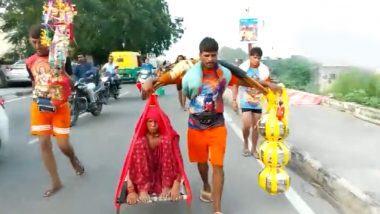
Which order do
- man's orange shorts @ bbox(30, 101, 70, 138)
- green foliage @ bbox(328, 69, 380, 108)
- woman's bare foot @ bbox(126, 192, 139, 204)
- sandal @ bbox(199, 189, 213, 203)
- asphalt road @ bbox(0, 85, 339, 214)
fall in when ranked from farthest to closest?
green foliage @ bbox(328, 69, 380, 108)
man's orange shorts @ bbox(30, 101, 70, 138)
sandal @ bbox(199, 189, 213, 203)
asphalt road @ bbox(0, 85, 339, 214)
woman's bare foot @ bbox(126, 192, 139, 204)

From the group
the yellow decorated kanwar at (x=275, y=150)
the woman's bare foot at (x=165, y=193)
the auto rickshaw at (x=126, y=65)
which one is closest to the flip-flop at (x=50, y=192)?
the woman's bare foot at (x=165, y=193)

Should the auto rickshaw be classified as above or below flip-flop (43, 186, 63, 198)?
below

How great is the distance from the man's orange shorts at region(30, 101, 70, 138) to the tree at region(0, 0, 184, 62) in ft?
86.9

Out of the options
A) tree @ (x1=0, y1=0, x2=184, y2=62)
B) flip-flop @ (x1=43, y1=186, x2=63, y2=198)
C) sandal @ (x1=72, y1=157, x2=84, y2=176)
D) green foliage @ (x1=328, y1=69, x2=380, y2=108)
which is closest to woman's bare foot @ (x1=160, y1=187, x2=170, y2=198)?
flip-flop @ (x1=43, y1=186, x2=63, y2=198)

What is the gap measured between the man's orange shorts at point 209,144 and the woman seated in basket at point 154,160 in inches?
6.7

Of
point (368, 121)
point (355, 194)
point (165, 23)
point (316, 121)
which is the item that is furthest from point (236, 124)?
point (165, 23)

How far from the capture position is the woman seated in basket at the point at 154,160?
479 centimetres

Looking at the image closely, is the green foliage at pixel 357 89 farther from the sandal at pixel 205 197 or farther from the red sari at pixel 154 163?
the red sari at pixel 154 163

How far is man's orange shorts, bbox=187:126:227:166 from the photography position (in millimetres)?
4773

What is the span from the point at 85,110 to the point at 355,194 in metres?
8.20

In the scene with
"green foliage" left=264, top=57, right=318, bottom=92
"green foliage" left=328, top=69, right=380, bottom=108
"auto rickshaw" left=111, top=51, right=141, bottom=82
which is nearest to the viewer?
"green foliage" left=328, top=69, right=380, bottom=108

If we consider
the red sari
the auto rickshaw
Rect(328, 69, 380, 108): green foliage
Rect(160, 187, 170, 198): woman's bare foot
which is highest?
the red sari

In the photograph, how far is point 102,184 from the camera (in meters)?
6.18

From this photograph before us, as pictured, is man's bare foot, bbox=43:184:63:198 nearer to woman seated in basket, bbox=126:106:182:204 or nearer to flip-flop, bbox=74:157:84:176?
flip-flop, bbox=74:157:84:176
